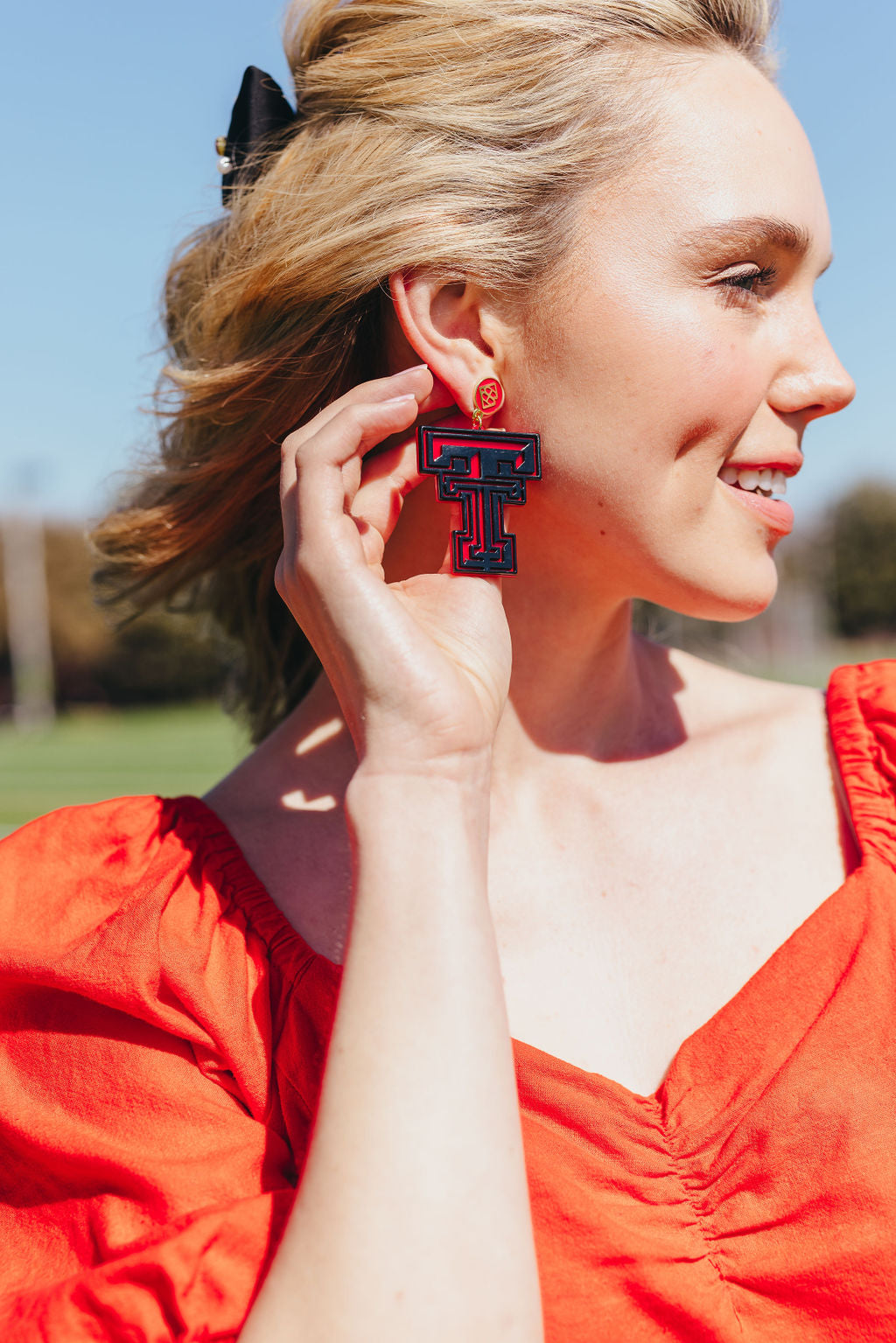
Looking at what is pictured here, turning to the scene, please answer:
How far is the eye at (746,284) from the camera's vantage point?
1.91 meters

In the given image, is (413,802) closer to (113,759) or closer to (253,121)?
(253,121)

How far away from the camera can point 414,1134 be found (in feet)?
4.72

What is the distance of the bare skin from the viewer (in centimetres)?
167

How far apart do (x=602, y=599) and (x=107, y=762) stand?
18227mm

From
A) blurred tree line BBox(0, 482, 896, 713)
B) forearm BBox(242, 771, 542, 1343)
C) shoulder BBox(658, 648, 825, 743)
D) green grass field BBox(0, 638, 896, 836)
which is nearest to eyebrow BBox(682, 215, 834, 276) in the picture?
shoulder BBox(658, 648, 825, 743)

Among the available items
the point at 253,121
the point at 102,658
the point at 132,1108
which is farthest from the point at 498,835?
the point at 102,658

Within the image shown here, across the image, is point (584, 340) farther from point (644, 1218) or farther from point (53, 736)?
point (53, 736)

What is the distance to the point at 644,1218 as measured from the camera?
1692 millimetres

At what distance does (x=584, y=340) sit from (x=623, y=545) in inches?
14.1

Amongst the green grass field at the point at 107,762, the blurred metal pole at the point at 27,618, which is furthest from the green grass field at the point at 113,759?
the blurred metal pole at the point at 27,618

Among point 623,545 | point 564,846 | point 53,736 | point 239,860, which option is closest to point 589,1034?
point 564,846

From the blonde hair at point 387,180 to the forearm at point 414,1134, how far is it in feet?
3.45

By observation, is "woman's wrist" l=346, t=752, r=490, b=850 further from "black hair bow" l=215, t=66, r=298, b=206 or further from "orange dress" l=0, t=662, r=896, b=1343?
"black hair bow" l=215, t=66, r=298, b=206

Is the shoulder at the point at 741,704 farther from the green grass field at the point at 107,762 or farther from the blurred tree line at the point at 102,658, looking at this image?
the blurred tree line at the point at 102,658
